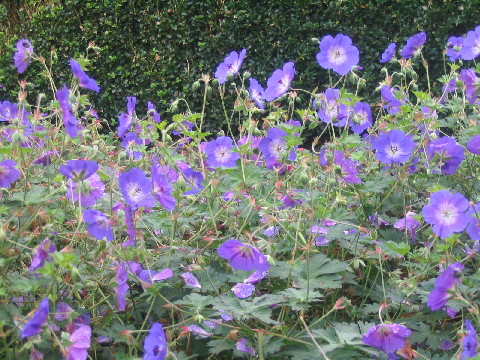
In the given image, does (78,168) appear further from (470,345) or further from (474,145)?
(474,145)

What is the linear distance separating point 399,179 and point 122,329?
0.82m

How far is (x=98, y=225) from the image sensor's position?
1.32 metres

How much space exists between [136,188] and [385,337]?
1.90 ft

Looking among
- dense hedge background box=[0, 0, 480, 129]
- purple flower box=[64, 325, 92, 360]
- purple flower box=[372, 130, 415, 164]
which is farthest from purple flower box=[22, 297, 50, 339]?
dense hedge background box=[0, 0, 480, 129]

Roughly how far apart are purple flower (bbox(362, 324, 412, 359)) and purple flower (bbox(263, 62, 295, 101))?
85 centimetres

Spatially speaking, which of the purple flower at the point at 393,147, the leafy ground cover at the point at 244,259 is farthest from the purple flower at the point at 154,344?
the purple flower at the point at 393,147

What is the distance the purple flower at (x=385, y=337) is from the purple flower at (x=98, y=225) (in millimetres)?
531

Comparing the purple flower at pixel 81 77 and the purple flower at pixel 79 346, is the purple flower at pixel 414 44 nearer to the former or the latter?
the purple flower at pixel 81 77

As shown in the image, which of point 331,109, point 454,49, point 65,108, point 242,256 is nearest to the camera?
point 242,256

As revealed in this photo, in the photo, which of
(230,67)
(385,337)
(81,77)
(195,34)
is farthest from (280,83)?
(195,34)

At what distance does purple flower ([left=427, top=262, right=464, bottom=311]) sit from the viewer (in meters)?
1.04

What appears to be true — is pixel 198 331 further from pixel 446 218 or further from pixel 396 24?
pixel 396 24

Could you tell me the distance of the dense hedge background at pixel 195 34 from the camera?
538 centimetres

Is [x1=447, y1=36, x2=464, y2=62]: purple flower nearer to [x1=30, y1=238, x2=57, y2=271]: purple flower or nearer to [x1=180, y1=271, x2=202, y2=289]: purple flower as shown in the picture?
[x1=180, y1=271, x2=202, y2=289]: purple flower
